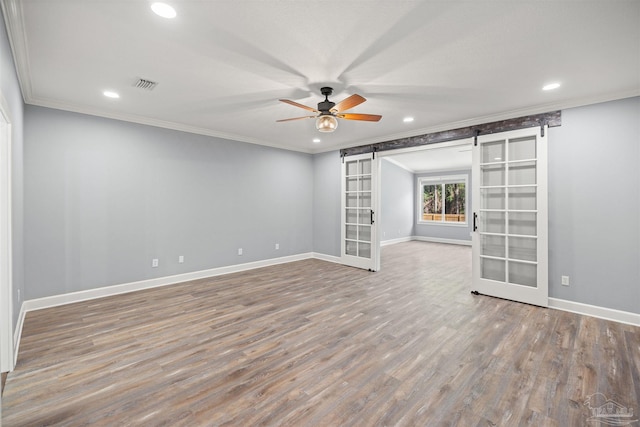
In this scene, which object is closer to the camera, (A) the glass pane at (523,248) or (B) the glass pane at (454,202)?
(A) the glass pane at (523,248)

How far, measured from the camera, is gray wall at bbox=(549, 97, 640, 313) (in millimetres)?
3320

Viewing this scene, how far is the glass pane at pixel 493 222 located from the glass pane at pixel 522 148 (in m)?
0.84

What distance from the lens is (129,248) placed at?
4391 millimetres

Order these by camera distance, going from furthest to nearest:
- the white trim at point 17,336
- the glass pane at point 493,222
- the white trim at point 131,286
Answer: the glass pane at point 493,222, the white trim at point 131,286, the white trim at point 17,336

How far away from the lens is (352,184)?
20.6ft

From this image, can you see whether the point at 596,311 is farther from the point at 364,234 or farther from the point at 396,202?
the point at 396,202

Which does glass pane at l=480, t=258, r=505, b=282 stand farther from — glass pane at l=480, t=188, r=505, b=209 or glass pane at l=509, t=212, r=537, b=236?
glass pane at l=480, t=188, r=505, b=209

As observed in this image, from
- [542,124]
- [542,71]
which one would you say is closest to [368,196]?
[542,124]

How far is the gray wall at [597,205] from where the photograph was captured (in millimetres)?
3320

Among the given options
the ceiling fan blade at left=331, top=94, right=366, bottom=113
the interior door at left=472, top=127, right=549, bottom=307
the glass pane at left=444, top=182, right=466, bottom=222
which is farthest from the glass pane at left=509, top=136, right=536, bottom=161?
the glass pane at left=444, top=182, right=466, bottom=222

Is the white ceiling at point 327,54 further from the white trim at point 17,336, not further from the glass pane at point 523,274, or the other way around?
the white trim at point 17,336

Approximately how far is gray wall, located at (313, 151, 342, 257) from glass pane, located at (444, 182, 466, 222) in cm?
583

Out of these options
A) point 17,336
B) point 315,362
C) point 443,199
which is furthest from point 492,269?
point 443,199

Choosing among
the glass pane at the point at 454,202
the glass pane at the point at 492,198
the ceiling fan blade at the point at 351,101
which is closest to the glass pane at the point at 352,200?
the glass pane at the point at 492,198
